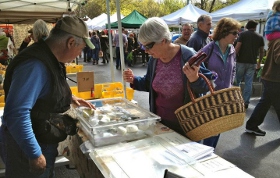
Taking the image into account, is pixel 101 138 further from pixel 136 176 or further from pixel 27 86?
pixel 27 86

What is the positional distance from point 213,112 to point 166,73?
1.70 ft

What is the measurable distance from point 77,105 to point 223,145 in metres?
2.45

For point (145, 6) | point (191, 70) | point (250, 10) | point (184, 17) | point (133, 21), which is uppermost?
point (145, 6)

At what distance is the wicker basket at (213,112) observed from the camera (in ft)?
4.64

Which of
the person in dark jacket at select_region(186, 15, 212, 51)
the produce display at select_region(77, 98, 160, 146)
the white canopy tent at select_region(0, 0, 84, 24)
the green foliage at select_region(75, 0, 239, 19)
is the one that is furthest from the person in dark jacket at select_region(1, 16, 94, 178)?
the green foliage at select_region(75, 0, 239, 19)

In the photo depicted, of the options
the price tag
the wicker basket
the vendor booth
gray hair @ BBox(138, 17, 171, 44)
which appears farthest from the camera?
the price tag

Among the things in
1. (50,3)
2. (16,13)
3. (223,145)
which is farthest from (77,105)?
(16,13)

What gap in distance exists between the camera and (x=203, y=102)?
1419 millimetres

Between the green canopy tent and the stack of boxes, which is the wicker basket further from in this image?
the green canopy tent

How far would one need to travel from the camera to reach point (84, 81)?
277cm

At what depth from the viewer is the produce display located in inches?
57.4

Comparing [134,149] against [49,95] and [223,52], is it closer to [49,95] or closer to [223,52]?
[49,95]

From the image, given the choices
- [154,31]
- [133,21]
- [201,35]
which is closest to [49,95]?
[154,31]

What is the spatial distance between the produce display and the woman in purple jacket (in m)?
1.38
